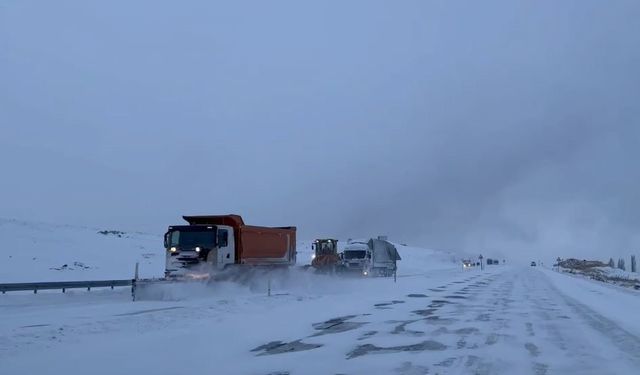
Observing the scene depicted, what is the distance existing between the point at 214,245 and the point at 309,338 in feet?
49.8

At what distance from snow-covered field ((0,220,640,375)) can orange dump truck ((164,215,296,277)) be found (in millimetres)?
2575

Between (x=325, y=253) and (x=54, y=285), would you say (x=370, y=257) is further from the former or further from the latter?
(x=54, y=285)

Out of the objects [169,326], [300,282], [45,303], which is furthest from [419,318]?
[300,282]

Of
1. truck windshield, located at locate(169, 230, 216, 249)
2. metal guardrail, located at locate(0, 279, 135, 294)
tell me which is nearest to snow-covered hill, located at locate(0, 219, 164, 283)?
metal guardrail, located at locate(0, 279, 135, 294)

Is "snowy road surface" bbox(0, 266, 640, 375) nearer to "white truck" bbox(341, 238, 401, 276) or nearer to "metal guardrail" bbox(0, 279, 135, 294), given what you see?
"metal guardrail" bbox(0, 279, 135, 294)

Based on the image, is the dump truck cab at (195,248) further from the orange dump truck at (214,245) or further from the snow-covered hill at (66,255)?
the snow-covered hill at (66,255)

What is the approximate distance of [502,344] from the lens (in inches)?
543

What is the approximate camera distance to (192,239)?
29.1m

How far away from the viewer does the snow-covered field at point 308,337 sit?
1095cm

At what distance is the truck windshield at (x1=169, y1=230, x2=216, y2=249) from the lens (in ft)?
95.2

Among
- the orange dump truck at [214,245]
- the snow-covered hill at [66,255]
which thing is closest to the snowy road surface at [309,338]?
the orange dump truck at [214,245]

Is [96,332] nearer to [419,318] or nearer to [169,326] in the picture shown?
[169,326]

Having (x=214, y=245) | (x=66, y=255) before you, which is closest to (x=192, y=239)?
(x=214, y=245)

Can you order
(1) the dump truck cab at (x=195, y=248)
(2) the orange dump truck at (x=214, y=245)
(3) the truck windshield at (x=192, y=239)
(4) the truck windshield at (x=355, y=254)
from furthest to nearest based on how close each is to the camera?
(4) the truck windshield at (x=355, y=254) < (3) the truck windshield at (x=192, y=239) < (2) the orange dump truck at (x=214, y=245) < (1) the dump truck cab at (x=195, y=248)
